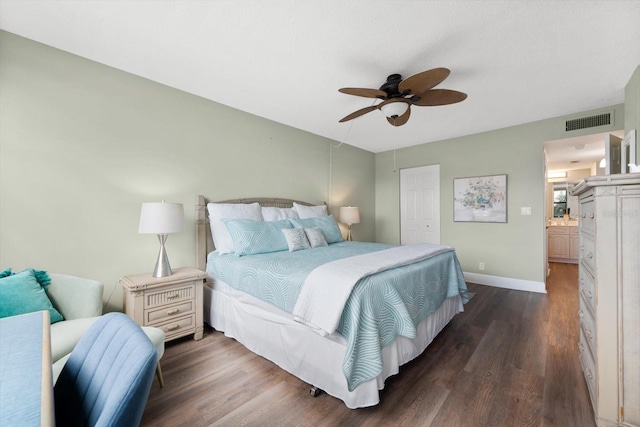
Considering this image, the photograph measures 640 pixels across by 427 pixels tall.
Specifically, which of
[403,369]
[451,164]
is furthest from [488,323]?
[451,164]

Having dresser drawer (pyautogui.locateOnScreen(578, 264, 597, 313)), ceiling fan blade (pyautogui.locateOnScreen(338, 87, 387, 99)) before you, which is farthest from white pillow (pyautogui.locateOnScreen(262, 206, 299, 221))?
dresser drawer (pyautogui.locateOnScreen(578, 264, 597, 313))

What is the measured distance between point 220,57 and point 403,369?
117 inches

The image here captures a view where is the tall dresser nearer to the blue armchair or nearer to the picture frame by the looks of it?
the blue armchair

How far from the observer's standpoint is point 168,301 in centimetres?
234

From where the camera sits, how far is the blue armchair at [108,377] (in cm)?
55

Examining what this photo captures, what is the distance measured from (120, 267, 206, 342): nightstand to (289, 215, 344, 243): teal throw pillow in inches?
51.4

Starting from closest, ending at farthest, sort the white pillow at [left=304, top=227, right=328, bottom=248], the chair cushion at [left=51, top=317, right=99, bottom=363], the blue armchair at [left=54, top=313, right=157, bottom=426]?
the blue armchair at [left=54, top=313, right=157, bottom=426]
the chair cushion at [left=51, top=317, right=99, bottom=363]
the white pillow at [left=304, top=227, right=328, bottom=248]

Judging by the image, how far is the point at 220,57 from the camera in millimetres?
2320

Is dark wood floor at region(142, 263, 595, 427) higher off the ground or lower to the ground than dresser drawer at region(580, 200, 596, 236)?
lower

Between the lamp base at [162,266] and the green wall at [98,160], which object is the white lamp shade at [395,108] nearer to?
the green wall at [98,160]

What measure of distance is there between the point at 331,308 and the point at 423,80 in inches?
71.4

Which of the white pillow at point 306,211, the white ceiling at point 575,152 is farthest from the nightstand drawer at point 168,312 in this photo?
the white ceiling at point 575,152

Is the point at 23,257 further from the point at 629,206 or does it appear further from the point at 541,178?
the point at 541,178

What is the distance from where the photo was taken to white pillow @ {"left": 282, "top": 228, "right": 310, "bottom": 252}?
2965 millimetres
